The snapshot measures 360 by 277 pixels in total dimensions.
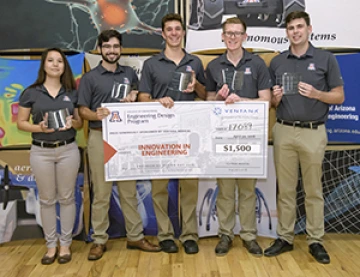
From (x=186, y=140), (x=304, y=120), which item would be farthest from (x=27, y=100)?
(x=304, y=120)

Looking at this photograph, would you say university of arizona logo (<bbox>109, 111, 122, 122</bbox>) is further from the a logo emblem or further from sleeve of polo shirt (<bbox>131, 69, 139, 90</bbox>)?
the a logo emblem

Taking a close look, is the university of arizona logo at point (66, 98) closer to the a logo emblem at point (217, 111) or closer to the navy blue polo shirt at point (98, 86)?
the navy blue polo shirt at point (98, 86)

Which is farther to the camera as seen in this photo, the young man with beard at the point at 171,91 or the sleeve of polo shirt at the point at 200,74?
the sleeve of polo shirt at the point at 200,74

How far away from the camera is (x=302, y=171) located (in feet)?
9.36

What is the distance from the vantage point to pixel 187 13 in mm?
3502

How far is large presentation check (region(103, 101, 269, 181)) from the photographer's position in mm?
2762

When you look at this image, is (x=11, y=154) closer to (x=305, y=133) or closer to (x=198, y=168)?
(x=198, y=168)

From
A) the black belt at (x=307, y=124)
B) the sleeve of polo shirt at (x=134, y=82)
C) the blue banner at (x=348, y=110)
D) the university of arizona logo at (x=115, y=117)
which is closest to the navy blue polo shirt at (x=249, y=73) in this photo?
the black belt at (x=307, y=124)

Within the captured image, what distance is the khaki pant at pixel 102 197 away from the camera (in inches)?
112

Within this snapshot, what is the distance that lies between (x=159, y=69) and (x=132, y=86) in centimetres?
27

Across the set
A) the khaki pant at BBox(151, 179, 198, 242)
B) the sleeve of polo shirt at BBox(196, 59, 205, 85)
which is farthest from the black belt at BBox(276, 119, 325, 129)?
the khaki pant at BBox(151, 179, 198, 242)

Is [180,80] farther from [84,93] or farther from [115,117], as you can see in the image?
[84,93]

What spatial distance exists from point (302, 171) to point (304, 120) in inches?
15.1

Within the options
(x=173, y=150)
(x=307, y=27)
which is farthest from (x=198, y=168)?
(x=307, y=27)
